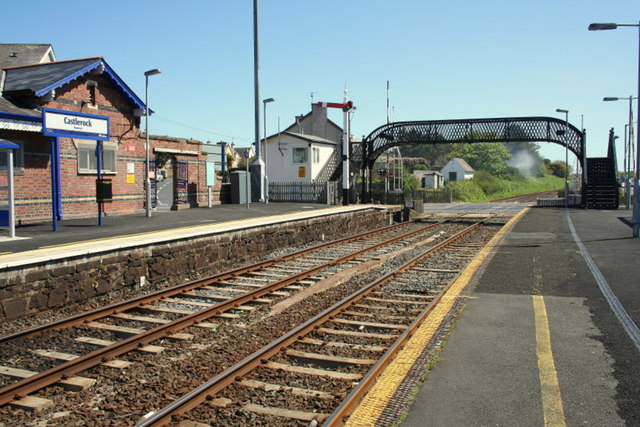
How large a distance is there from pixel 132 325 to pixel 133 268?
9.69 feet

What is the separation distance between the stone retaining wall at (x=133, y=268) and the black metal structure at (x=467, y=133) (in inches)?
732

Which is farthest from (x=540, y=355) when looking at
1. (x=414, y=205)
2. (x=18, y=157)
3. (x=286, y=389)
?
(x=414, y=205)

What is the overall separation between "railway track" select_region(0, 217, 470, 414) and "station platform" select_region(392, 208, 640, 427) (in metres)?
3.29

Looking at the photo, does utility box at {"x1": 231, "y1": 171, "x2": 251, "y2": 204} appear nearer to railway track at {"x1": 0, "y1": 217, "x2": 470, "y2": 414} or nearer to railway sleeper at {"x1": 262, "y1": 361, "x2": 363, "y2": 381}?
railway track at {"x1": 0, "y1": 217, "x2": 470, "y2": 414}

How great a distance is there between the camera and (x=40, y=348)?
22.0ft

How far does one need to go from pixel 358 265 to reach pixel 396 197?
879 inches

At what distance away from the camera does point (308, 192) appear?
3067 centimetres

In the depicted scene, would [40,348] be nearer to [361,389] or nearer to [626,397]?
[361,389]

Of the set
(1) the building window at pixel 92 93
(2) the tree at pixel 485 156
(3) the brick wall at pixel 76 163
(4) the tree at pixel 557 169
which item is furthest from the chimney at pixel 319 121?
(4) the tree at pixel 557 169

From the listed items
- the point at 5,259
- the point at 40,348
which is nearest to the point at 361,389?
the point at 40,348

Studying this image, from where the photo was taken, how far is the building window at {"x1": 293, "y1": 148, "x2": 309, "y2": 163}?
118 ft

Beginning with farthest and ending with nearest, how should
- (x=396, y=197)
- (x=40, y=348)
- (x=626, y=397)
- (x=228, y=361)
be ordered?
(x=396, y=197), (x=40, y=348), (x=228, y=361), (x=626, y=397)

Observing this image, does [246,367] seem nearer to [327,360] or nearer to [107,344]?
[327,360]

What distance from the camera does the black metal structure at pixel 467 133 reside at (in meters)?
33.6
